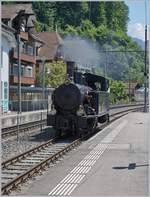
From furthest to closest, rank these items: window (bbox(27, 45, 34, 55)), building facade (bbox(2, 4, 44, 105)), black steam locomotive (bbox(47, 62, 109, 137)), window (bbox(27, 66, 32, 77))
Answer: window (bbox(27, 45, 34, 55))
window (bbox(27, 66, 32, 77))
building facade (bbox(2, 4, 44, 105))
black steam locomotive (bbox(47, 62, 109, 137))

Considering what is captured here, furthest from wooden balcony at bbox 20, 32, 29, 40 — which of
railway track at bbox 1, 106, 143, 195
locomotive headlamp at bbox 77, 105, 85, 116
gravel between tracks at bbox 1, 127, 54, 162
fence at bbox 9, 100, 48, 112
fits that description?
railway track at bbox 1, 106, 143, 195

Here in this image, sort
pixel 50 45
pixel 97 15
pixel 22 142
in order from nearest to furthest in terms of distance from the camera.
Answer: pixel 22 142
pixel 50 45
pixel 97 15

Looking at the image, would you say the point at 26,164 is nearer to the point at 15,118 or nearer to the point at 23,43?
the point at 15,118

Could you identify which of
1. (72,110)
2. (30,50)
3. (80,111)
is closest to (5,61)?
(30,50)

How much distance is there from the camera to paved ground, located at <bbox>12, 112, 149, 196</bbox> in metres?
10.4

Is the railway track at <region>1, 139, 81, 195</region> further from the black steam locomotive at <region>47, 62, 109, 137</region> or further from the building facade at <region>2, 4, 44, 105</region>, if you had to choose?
the building facade at <region>2, 4, 44, 105</region>

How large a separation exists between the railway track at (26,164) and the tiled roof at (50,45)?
189 feet

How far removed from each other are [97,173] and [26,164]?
262 cm

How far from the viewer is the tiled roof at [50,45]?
77175 mm

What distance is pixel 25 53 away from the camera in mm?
60719

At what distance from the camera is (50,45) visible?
8050 cm

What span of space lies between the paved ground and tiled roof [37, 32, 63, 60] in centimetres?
5842

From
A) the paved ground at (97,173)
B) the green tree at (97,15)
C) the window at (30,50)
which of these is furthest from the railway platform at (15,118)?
the green tree at (97,15)

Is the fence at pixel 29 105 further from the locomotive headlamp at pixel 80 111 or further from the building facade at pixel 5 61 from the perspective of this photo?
the locomotive headlamp at pixel 80 111
